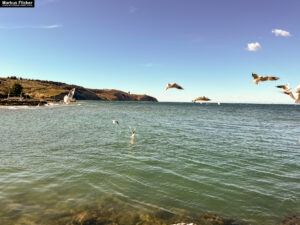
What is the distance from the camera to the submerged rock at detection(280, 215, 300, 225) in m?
7.80

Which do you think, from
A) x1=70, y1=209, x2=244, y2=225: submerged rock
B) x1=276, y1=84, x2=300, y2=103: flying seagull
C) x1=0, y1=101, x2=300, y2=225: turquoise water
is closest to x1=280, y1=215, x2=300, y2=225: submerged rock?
x1=0, y1=101, x2=300, y2=225: turquoise water

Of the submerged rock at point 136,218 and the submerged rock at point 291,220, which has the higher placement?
the submerged rock at point 291,220

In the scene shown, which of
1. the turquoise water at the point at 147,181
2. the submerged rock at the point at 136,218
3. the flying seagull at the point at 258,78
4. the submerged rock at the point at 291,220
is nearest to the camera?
the submerged rock at the point at 136,218

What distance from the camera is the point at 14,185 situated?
10273 mm

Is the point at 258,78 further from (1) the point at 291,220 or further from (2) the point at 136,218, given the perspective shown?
(2) the point at 136,218

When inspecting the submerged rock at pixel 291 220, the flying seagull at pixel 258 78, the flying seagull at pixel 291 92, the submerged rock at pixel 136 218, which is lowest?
the submerged rock at pixel 136 218

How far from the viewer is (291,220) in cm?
800

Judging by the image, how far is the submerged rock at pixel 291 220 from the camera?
780 centimetres

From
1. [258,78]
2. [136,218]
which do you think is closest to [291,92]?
[258,78]

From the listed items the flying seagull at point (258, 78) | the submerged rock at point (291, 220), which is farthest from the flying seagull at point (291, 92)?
the submerged rock at point (291, 220)

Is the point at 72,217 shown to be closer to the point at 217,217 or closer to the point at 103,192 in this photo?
the point at 103,192

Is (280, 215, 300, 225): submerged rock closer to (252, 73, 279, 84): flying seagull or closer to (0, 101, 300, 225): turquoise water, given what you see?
(0, 101, 300, 225): turquoise water

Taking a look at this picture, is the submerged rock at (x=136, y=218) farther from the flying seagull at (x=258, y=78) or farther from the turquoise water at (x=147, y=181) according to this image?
the flying seagull at (x=258, y=78)

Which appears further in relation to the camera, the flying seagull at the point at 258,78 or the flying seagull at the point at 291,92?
the flying seagull at the point at 258,78
